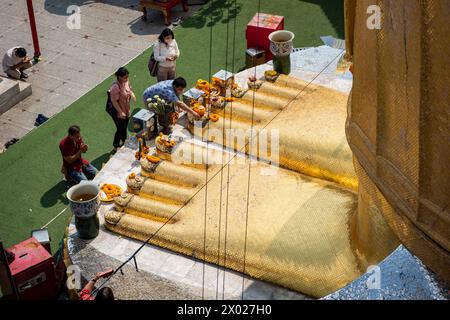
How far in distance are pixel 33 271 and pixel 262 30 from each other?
5821 millimetres

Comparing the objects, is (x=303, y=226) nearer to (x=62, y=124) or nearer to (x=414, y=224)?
(x=414, y=224)

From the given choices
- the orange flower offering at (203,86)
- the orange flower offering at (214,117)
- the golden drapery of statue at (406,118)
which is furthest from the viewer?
the orange flower offering at (203,86)

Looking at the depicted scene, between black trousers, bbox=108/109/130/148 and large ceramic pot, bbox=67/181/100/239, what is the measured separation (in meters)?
1.91

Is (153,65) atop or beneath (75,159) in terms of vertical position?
atop

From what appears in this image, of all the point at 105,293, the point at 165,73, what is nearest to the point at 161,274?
the point at 105,293

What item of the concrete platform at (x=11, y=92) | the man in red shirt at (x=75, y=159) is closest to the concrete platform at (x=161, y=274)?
the man in red shirt at (x=75, y=159)

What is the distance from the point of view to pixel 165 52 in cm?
1177

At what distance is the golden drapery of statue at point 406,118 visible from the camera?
238 inches

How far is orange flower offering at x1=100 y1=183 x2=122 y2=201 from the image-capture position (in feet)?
31.9

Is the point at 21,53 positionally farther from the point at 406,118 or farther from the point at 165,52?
the point at 406,118

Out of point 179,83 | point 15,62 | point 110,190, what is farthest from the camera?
point 15,62

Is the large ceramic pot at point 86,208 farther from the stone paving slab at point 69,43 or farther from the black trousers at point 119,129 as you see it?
the stone paving slab at point 69,43

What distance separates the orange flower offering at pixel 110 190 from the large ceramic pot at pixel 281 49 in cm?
341

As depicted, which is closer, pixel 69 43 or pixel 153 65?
pixel 153 65
